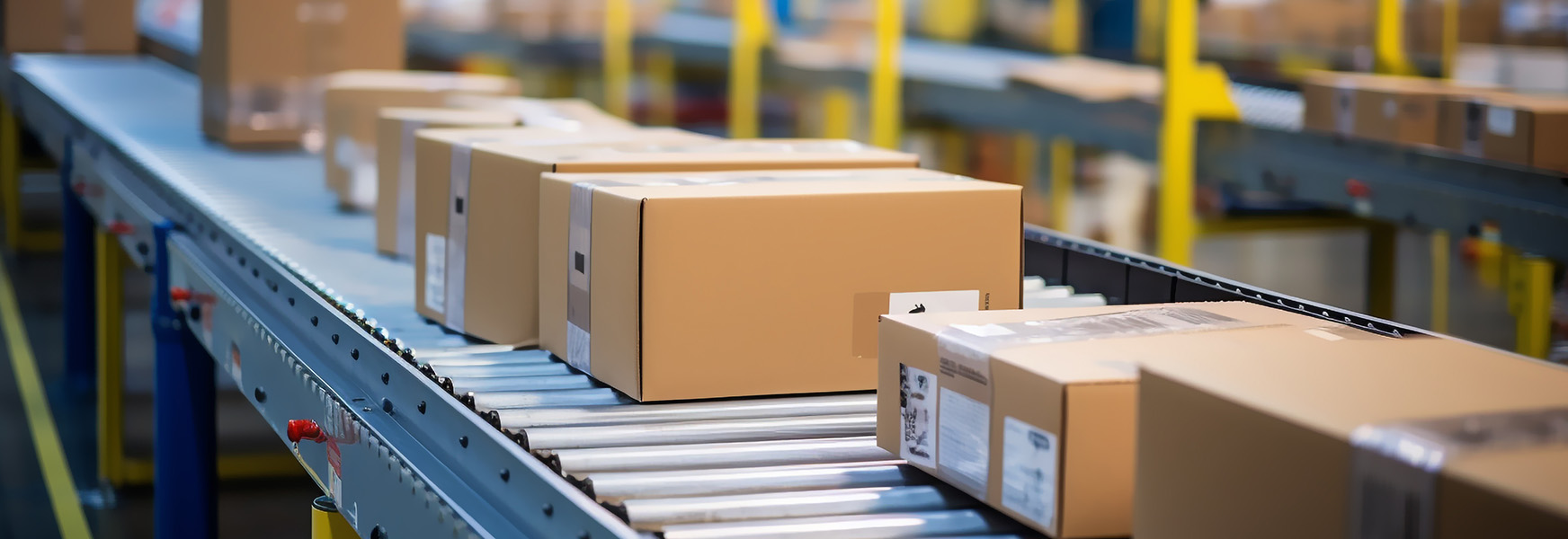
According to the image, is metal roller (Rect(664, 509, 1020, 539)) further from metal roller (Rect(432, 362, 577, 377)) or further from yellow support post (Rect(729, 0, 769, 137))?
yellow support post (Rect(729, 0, 769, 137))

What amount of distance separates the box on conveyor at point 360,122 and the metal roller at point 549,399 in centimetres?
177

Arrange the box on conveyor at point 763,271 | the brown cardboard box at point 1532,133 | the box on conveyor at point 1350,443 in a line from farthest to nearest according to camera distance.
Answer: the brown cardboard box at point 1532,133, the box on conveyor at point 763,271, the box on conveyor at point 1350,443

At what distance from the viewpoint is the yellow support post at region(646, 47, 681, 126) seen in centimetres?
1073

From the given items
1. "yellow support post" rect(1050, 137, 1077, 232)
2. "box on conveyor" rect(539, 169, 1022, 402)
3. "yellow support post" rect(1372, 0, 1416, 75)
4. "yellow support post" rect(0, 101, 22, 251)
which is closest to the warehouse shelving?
"box on conveyor" rect(539, 169, 1022, 402)

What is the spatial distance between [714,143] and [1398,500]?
165 cm

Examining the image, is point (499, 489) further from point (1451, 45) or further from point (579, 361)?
point (1451, 45)

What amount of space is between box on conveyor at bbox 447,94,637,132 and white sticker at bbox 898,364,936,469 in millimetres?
1425

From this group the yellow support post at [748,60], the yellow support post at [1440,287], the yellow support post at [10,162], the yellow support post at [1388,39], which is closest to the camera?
the yellow support post at [1388,39]

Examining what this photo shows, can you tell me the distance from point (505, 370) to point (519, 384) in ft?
0.29

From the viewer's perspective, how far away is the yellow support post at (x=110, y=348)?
436 centimetres

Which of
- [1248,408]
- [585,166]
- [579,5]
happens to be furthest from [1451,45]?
[579,5]

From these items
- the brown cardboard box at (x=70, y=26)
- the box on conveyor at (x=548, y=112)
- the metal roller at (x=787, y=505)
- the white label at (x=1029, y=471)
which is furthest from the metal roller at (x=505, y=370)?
the brown cardboard box at (x=70, y=26)

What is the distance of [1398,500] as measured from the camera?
922 mm

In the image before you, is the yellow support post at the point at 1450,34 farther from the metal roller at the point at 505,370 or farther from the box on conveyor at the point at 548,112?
the metal roller at the point at 505,370
